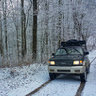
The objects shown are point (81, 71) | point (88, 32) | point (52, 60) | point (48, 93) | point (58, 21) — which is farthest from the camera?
point (88, 32)

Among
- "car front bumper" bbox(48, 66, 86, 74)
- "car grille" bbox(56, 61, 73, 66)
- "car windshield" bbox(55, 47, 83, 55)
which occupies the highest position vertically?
"car windshield" bbox(55, 47, 83, 55)

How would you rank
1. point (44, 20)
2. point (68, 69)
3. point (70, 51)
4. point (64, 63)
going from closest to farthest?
point (68, 69) < point (64, 63) < point (70, 51) < point (44, 20)

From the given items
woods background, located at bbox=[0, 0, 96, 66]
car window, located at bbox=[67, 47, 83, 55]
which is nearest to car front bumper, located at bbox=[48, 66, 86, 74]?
car window, located at bbox=[67, 47, 83, 55]

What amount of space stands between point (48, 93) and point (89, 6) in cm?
2239

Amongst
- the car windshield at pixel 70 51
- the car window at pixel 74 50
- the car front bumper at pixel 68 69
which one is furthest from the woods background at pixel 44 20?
the car window at pixel 74 50

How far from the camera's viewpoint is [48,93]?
18.6ft

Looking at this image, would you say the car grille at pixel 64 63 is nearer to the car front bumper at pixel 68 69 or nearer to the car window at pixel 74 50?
the car front bumper at pixel 68 69

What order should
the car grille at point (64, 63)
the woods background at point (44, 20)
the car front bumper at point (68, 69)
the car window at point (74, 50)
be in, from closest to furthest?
1. the car front bumper at point (68, 69)
2. the car grille at point (64, 63)
3. the car window at point (74, 50)
4. the woods background at point (44, 20)

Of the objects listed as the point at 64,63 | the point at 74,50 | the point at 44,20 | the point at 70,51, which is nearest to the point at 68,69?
the point at 64,63

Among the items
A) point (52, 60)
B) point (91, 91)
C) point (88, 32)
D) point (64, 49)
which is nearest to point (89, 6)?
point (88, 32)

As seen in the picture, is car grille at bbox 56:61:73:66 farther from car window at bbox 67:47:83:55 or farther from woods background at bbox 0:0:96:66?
woods background at bbox 0:0:96:66

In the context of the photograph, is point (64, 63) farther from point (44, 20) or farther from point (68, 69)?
point (44, 20)

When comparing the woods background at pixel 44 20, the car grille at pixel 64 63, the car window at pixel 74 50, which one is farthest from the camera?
the woods background at pixel 44 20

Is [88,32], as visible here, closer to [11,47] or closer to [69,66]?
[11,47]
